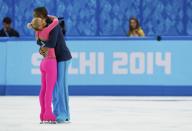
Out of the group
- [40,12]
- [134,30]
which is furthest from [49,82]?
[134,30]

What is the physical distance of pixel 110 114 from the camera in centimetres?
994

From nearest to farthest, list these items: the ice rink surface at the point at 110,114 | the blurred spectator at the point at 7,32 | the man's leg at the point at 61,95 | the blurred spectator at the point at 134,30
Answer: the ice rink surface at the point at 110,114 < the man's leg at the point at 61,95 < the blurred spectator at the point at 134,30 < the blurred spectator at the point at 7,32

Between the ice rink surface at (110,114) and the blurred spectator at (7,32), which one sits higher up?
the blurred spectator at (7,32)

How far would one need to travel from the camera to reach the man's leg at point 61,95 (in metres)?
8.55

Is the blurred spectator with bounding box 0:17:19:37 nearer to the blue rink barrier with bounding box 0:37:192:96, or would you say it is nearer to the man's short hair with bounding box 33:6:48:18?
the blue rink barrier with bounding box 0:37:192:96

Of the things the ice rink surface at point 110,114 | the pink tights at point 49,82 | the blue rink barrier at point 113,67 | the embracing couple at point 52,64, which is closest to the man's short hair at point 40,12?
the embracing couple at point 52,64

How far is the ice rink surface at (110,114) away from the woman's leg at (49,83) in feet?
0.73

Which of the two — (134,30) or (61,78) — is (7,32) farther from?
(61,78)

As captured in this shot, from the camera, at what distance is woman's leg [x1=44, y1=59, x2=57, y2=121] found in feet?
27.9

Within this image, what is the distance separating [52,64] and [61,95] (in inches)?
16.3

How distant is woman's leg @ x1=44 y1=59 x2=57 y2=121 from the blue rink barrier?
5.61 meters

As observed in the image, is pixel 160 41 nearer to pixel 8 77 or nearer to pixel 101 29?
pixel 8 77

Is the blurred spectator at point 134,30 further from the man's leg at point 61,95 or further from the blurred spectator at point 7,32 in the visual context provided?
the man's leg at point 61,95

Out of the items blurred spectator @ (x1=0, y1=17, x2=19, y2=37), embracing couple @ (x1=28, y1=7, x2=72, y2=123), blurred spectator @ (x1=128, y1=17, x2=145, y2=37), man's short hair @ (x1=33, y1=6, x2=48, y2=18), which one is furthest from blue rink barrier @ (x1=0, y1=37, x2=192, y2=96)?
man's short hair @ (x1=33, y1=6, x2=48, y2=18)
